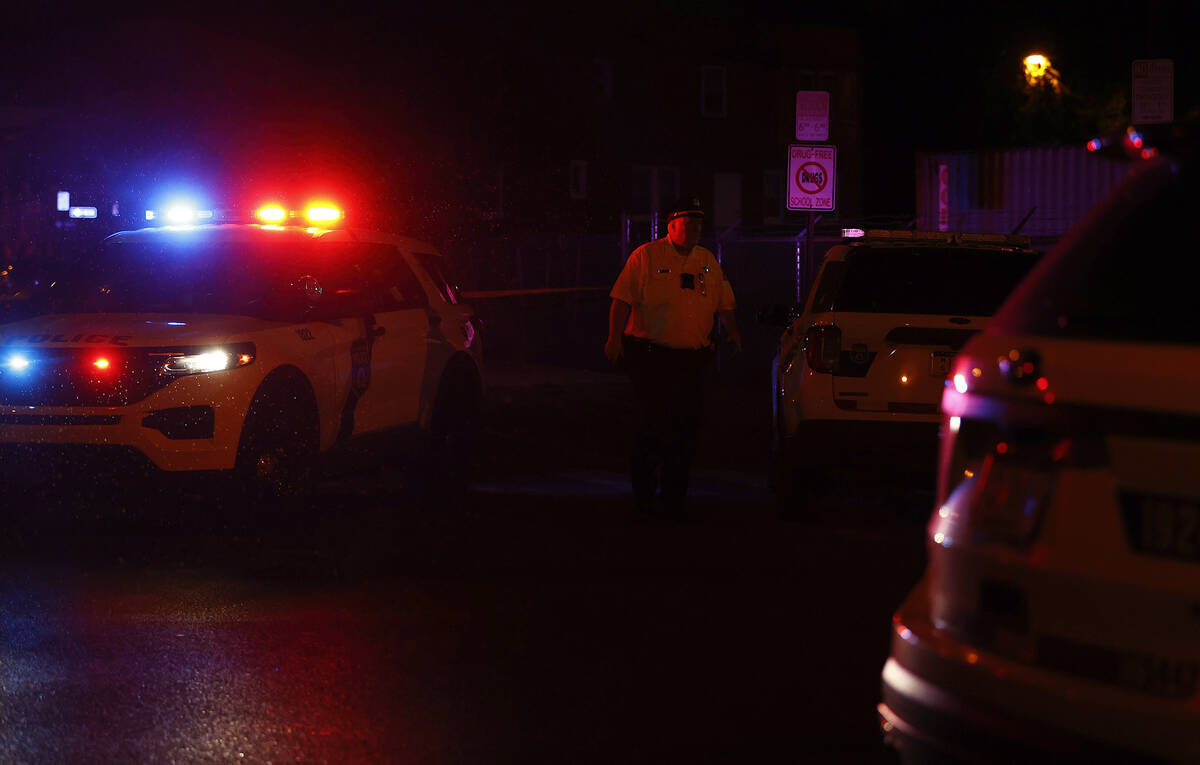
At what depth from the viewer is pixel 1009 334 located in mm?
3902

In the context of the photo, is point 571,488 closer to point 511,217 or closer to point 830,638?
point 830,638

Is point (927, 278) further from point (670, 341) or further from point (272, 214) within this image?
point (272, 214)

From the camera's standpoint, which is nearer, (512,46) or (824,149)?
(824,149)

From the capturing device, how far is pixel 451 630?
7.20 meters

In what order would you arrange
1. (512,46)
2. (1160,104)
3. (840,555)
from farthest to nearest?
(512,46) < (1160,104) < (840,555)

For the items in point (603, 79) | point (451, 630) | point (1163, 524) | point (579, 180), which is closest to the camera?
point (1163, 524)

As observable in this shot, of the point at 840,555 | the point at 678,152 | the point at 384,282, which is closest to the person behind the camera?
the point at 840,555

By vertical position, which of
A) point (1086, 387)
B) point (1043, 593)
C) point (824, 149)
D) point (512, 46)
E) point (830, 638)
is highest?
point (512, 46)

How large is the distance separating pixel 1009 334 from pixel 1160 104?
10.2 meters

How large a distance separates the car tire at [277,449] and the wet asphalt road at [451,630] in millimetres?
214

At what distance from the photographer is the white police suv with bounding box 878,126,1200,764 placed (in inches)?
138

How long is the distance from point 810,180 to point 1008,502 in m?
13.4

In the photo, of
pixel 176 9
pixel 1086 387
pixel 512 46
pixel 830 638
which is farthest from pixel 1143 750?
pixel 176 9

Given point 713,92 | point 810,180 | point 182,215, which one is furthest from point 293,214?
point 713,92
